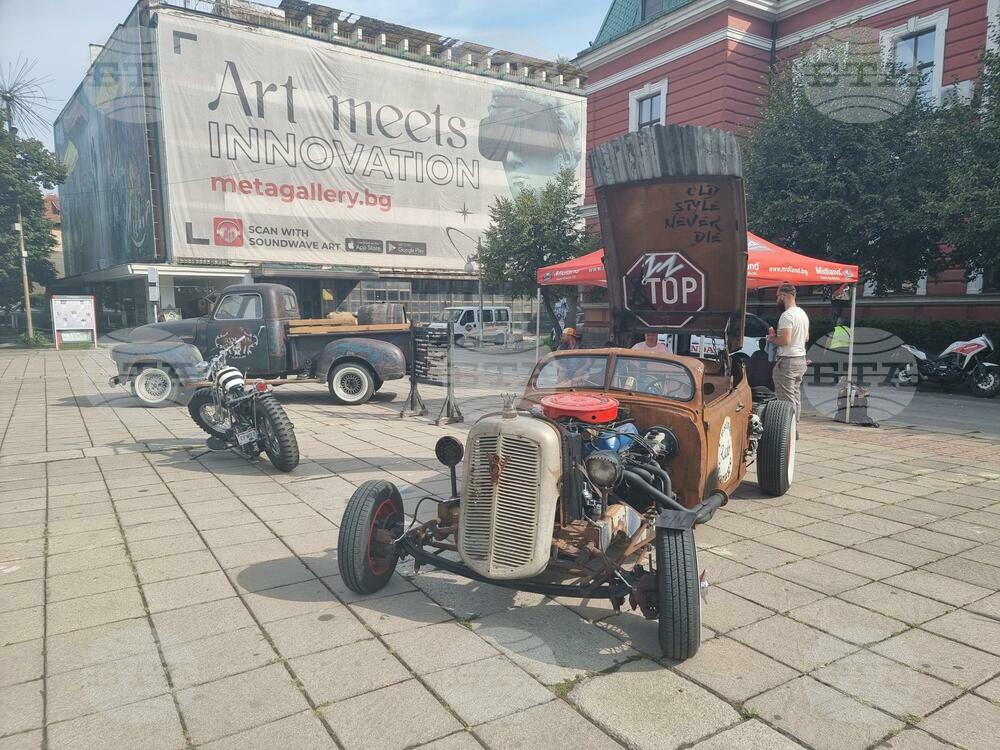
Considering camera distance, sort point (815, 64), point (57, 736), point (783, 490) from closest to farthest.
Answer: point (57, 736) → point (783, 490) → point (815, 64)

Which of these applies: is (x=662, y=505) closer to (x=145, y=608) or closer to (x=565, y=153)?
(x=145, y=608)

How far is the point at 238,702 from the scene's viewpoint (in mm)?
2949

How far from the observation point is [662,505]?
13.3 ft

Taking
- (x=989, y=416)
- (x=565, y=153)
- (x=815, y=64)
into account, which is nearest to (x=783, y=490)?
(x=989, y=416)

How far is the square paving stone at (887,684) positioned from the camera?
2.92 metres

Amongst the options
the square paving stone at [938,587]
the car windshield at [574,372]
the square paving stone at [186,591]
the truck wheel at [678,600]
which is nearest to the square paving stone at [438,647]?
the truck wheel at [678,600]

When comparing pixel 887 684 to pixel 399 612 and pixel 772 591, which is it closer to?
pixel 772 591

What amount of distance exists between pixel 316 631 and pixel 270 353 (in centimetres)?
913

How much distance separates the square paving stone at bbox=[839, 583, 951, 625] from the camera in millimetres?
3783

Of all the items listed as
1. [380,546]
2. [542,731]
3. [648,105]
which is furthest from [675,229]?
[648,105]

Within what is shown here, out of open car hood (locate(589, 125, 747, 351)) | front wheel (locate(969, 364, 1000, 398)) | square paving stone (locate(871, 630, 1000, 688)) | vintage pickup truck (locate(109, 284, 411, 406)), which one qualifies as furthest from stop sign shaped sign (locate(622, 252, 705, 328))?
front wheel (locate(969, 364, 1000, 398))

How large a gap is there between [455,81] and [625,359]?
1342 inches

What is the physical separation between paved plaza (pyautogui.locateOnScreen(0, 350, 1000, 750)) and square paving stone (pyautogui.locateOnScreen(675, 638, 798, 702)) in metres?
0.01

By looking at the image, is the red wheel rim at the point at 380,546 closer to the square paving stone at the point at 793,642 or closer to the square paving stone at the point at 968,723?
the square paving stone at the point at 793,642
